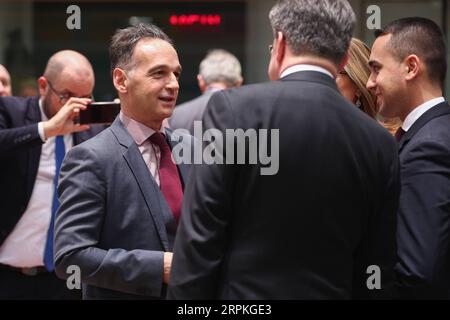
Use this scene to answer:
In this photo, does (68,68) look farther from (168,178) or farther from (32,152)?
(168,178)

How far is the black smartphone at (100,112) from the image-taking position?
144 inches

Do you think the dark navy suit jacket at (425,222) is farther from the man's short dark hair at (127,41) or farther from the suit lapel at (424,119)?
the man's short dark hair at (127,41)

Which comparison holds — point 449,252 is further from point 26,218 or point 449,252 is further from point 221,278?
point 26,218

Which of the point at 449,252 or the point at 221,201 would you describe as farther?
the point at 449,252

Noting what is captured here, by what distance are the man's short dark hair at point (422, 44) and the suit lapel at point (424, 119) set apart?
131 millimetres

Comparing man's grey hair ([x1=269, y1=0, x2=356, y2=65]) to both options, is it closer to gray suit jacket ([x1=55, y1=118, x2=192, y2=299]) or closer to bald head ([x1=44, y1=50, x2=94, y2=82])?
gray suit jacket ([x1=55, y1=118, x2=192, y2=299])

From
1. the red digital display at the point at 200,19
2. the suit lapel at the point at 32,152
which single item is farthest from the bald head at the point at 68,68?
the red digital display at the point at 200,19

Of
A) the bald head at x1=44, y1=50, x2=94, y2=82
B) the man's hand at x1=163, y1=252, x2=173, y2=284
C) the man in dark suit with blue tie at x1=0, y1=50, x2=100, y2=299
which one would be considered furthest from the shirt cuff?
the man's hand at x1=163, y1=252, x2=173, y2=284

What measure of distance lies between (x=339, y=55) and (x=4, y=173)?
2150 millimetres

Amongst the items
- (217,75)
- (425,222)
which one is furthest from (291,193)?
(217,75)

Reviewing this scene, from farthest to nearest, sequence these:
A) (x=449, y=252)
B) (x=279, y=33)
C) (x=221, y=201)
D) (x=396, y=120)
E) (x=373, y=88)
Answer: (x=396, y=120) → (x=373, y=88) → (x=449, y=252) → (x=279, y=33) → (x=221, y=201)

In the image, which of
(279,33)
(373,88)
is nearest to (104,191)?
(279,33)

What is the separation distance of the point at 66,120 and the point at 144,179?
1.23 metres

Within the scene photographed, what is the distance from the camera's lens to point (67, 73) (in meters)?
4.07
